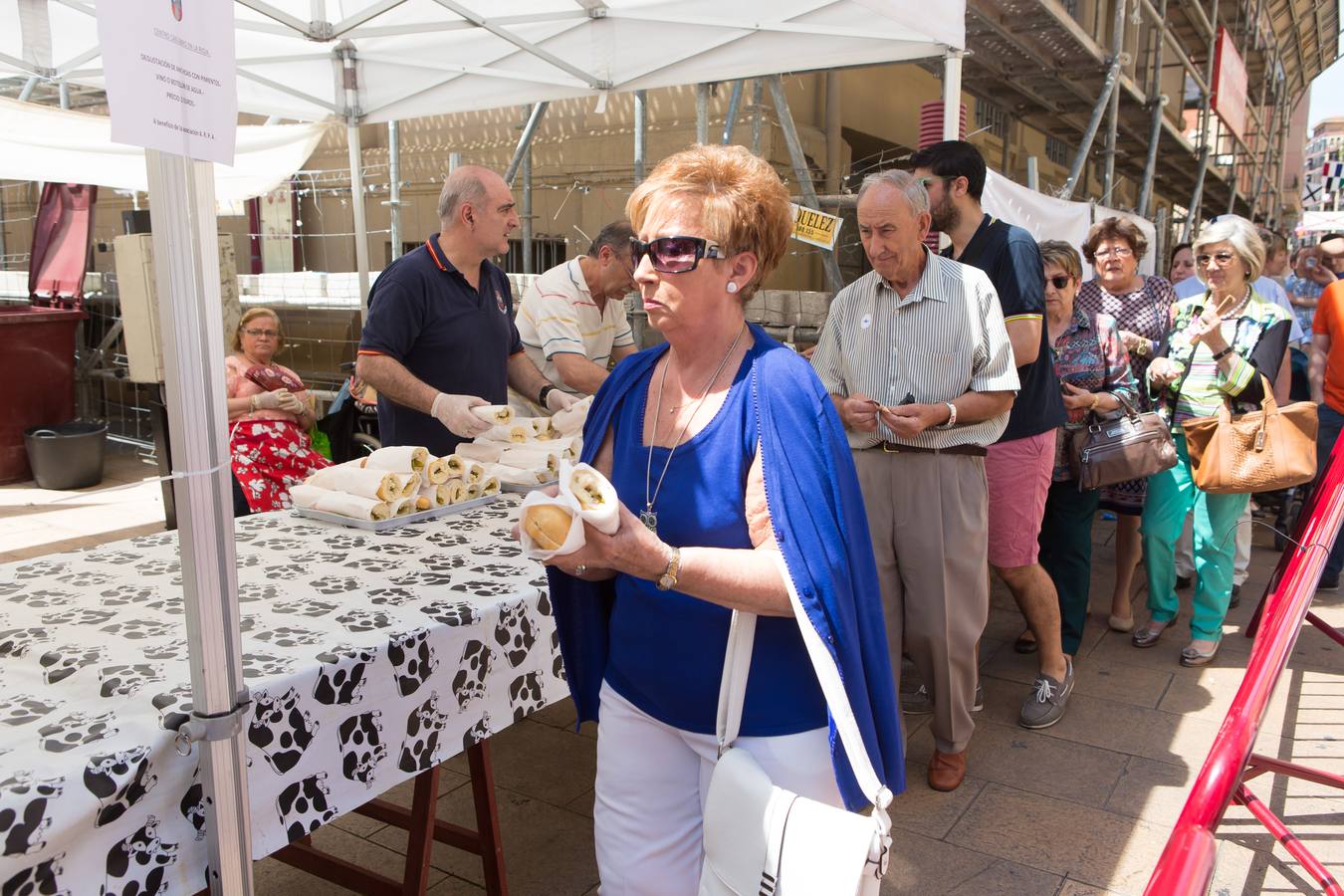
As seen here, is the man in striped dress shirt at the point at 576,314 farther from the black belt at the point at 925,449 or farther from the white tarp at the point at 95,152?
the white tarp at the point at 95,152

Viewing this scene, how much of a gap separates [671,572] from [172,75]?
101 cm

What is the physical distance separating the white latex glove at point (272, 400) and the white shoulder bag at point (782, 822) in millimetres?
4105

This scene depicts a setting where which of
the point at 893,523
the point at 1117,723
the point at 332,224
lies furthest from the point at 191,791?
the point at 332,224

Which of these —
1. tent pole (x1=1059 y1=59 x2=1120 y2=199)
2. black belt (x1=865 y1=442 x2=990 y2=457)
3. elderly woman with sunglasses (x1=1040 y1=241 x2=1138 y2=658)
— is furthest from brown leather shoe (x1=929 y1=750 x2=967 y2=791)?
tent pole (x1=1059 y1=59 x2=1120 y2=199)

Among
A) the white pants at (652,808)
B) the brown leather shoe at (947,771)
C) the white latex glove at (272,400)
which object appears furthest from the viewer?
the white latex glove at (272,400)

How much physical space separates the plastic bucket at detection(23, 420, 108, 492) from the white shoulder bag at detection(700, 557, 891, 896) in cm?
791

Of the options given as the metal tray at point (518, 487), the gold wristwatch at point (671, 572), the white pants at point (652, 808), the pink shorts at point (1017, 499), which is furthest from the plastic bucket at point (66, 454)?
the gold wristwatch at point (671, 572)

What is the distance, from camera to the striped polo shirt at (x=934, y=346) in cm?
291

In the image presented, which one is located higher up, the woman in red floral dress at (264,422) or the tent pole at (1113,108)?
the tent pole at (1113,108)

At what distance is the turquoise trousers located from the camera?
4.10 metres

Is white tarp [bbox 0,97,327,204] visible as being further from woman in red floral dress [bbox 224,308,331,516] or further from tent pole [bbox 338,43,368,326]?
woman in red floral dress [bbox 224,308,331,516]

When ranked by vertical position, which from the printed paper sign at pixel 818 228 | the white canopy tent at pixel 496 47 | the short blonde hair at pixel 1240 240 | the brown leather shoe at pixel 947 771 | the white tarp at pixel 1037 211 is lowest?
the brown leather shoe at pixel 947 771

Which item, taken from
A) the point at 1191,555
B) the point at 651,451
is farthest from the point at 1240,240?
the point at 651,451

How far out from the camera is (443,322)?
3375 millimetres
